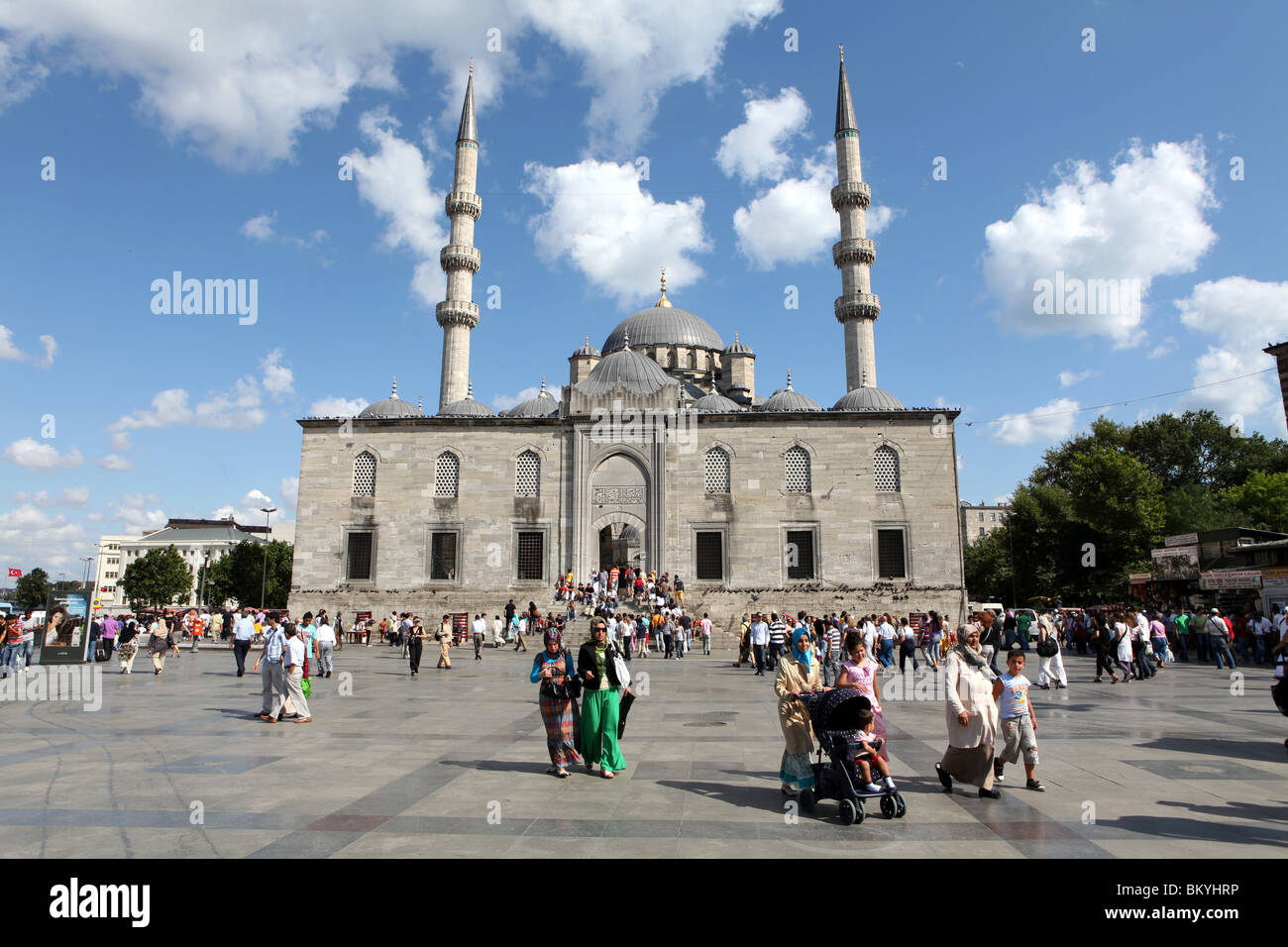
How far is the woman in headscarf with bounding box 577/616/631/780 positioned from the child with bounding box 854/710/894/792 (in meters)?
2.40

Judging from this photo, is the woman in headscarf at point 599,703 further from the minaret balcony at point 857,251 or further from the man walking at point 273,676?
the minaret balcony at point 857,251

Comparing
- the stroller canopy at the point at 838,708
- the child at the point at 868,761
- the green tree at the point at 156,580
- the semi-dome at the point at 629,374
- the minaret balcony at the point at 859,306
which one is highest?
the minaret balcony at the point at 859,306

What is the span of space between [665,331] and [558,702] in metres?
44.7

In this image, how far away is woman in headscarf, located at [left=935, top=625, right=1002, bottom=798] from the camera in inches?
259

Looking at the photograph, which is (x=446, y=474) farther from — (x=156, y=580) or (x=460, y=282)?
(x=156, y=580)

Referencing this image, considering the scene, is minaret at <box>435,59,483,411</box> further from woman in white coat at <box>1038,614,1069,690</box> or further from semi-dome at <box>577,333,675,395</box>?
woman in white coat at <box>1038,614,1069,690</box>

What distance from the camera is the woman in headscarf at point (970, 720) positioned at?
21.6 ft

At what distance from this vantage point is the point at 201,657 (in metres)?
24.6

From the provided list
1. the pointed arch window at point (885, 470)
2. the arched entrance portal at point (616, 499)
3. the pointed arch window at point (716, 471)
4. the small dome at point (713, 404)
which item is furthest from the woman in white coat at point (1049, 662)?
the small dome at point (713, 404)

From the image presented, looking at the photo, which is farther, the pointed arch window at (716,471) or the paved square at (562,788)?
the pointed arch window at (716,471)

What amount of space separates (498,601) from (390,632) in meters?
5.23

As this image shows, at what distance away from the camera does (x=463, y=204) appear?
136 feet

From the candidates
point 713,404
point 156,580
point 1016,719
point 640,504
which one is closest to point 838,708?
point 1016,719
